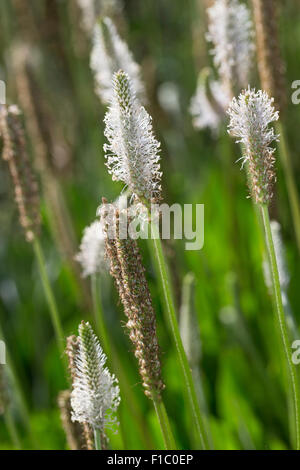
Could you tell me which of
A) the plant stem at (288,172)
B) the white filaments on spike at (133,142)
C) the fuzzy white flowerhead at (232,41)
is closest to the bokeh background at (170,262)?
the plant stem at (288,172)

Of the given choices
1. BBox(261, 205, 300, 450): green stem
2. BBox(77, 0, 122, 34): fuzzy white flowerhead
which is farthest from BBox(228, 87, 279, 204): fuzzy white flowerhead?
BBox(77, 0, 122, 34): fuzzy white flowerhead

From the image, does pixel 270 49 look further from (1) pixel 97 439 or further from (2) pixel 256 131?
(1) pixel 97 439

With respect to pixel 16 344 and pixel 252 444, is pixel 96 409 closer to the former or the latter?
pixel 252 444

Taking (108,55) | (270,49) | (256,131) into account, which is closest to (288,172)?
(270,49)

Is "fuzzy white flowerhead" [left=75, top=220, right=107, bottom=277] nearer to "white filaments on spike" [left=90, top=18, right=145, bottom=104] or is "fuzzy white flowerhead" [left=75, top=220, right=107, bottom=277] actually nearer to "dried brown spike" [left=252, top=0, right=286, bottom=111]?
"white filaments on spike" [left=90, top=18, right=145, bottom=104]

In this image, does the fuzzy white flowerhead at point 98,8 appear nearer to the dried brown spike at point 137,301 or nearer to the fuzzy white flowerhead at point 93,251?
the fuzzy white flowerhead at point 93,251
